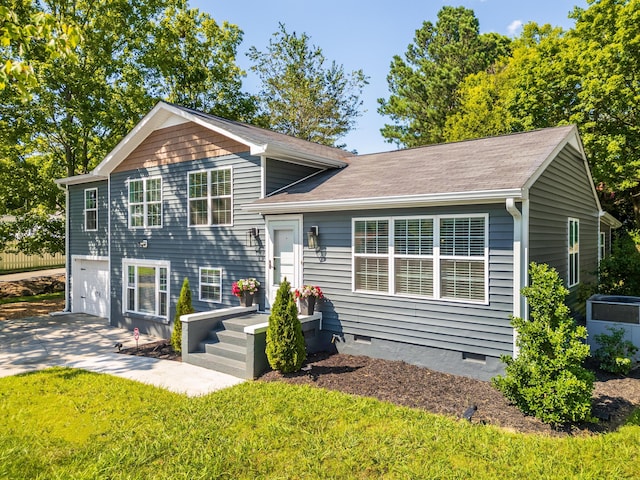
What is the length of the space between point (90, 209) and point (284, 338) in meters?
10.7

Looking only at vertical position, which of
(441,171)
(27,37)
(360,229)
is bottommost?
(360,229)

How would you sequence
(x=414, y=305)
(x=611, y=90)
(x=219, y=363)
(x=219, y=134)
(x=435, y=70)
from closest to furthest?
(x=414, y=305)
(x=219, y=363)
(x=219, y=134)
(x=611, y=90)
(x=435, y=70)

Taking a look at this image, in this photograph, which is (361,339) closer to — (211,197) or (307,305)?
(307,305)

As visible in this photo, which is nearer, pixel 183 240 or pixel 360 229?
pixel 360 229

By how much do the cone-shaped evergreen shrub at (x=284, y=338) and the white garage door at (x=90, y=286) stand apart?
352 inches

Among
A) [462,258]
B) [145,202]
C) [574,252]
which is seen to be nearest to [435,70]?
[574,252]

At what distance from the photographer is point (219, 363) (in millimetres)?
7457

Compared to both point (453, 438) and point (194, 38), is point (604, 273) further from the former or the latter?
point (194, 38)

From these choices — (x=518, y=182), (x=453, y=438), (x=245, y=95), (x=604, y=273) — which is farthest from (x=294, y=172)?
(x=245, y=95)

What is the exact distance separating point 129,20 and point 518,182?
17736 millimetres

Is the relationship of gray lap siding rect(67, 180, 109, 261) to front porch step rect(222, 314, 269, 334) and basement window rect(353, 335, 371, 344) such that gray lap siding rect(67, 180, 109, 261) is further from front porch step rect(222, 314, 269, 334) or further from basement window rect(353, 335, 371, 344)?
basement window rect(353, 335, 371, 344)

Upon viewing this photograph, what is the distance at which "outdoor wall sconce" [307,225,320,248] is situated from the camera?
8.32 meters

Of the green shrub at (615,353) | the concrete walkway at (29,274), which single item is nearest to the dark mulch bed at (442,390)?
the green shrub at (615,353)

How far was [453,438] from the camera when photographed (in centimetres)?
453
